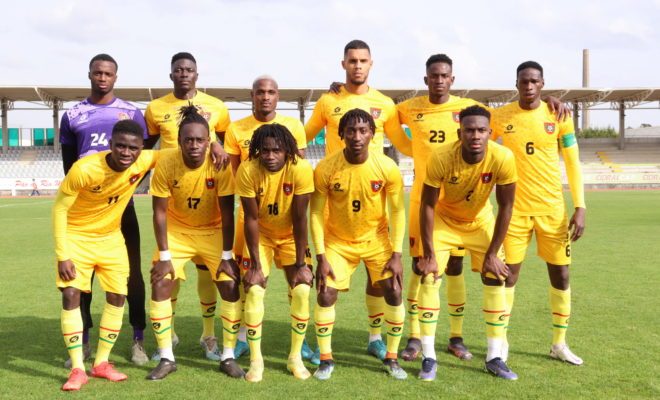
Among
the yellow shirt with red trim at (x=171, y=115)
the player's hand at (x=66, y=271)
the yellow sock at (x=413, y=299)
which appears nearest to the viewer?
the player's hand at (x=66, y=271)

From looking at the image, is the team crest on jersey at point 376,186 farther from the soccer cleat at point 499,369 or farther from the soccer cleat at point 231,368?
the soccer cleat at point 231,368

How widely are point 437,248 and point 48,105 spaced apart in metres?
41.0

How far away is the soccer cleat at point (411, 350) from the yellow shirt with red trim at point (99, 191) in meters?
2.66

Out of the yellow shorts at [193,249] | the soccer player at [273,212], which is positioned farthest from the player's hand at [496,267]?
the yellow shorts at [193,249]

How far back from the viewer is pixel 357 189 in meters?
4.40

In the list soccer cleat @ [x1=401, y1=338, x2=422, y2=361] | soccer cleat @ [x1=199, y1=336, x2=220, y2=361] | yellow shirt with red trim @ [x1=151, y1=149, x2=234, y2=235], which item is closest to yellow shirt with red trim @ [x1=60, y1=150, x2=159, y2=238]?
yellow shirt with red trim @ [x1=151, y1=149, x2=234, y2=235]

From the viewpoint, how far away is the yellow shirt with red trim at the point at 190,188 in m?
4.45

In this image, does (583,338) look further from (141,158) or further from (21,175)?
(21,175)

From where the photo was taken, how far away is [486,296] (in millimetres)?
4527

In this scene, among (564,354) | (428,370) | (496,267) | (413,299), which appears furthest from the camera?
(413,299)

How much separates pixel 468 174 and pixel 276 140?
151 centimetres

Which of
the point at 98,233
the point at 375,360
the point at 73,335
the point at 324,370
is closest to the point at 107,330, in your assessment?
the point at 73,335

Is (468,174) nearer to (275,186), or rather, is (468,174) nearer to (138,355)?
(275,186)

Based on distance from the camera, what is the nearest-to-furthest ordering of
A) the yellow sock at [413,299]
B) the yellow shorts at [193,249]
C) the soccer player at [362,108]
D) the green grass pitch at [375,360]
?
the green grass pitch at [375,360] < the yellow shorts at [193,249] < the soccer player at [362,108] < the yellow sock at [413,299]
